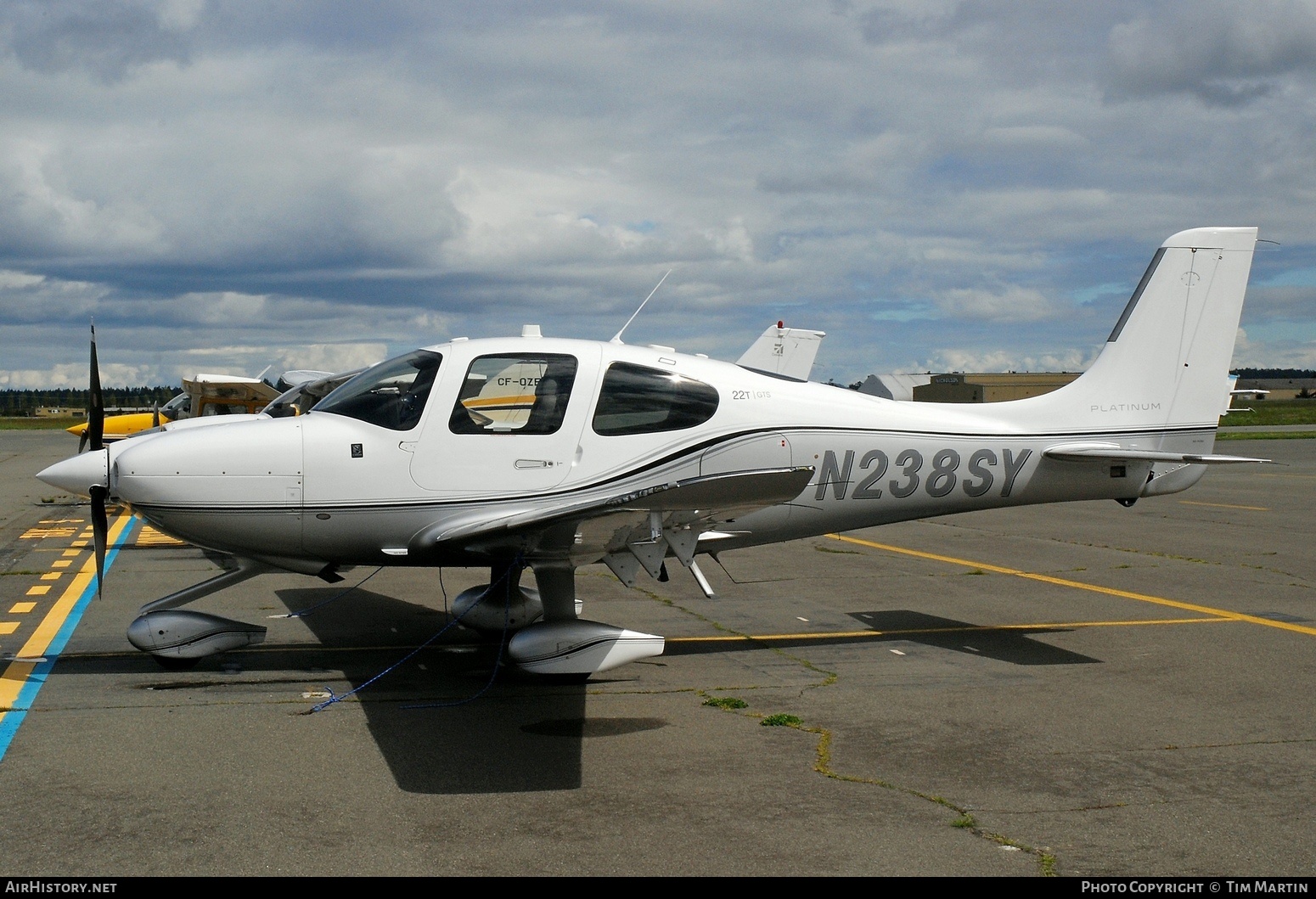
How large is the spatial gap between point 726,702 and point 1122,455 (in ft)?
13.7

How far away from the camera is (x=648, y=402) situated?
7.86 m

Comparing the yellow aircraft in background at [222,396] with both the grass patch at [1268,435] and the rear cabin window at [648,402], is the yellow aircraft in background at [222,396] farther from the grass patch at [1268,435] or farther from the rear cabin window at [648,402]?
the grass patch at [1268,435]

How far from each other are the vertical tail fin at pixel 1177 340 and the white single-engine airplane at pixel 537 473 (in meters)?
0.70

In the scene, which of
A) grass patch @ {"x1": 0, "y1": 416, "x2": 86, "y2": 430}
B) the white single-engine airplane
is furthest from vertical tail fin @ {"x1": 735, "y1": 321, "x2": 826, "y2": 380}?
grass patch @ {"x1": 0, "y1": 416, "x2": 86, "y2": 430}

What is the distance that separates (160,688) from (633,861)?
14.1 ft

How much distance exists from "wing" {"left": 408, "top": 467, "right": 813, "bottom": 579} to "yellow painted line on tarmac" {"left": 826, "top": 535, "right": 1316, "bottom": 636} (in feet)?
17.9

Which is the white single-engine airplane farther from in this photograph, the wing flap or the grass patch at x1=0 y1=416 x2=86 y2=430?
the grass patch at x1=0 y1=416 x2=86 y2=430

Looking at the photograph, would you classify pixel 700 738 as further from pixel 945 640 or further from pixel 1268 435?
pixel 1268 435

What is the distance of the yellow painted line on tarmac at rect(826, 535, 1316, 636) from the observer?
31.0 ft

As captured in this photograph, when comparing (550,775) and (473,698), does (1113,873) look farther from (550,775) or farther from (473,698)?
(473,698)

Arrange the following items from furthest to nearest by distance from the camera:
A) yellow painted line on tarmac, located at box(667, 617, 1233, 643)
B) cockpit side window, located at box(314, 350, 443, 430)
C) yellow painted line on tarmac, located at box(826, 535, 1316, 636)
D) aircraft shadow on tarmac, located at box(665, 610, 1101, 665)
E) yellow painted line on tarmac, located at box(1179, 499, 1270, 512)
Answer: yellow painted line on tarmac, located at box(1179, 499, 1270, 512)
yellow painted line on tarmac, located at box(826, 535, 1316, 636)
yellow painted line on tarmac, located at box(667, 617, 1233, 643)
aircraft shadow on tarmac, located at box(665, 610, 1101, 665)
cockpit side window, located at box(314, 350, 443, 430)

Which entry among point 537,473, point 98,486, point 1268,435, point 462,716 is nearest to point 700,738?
point 462,716

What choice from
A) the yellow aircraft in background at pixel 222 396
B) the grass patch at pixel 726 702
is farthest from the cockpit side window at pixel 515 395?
the yellow aircraft in background at pixel 222 396

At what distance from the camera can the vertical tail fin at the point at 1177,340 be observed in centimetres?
952
